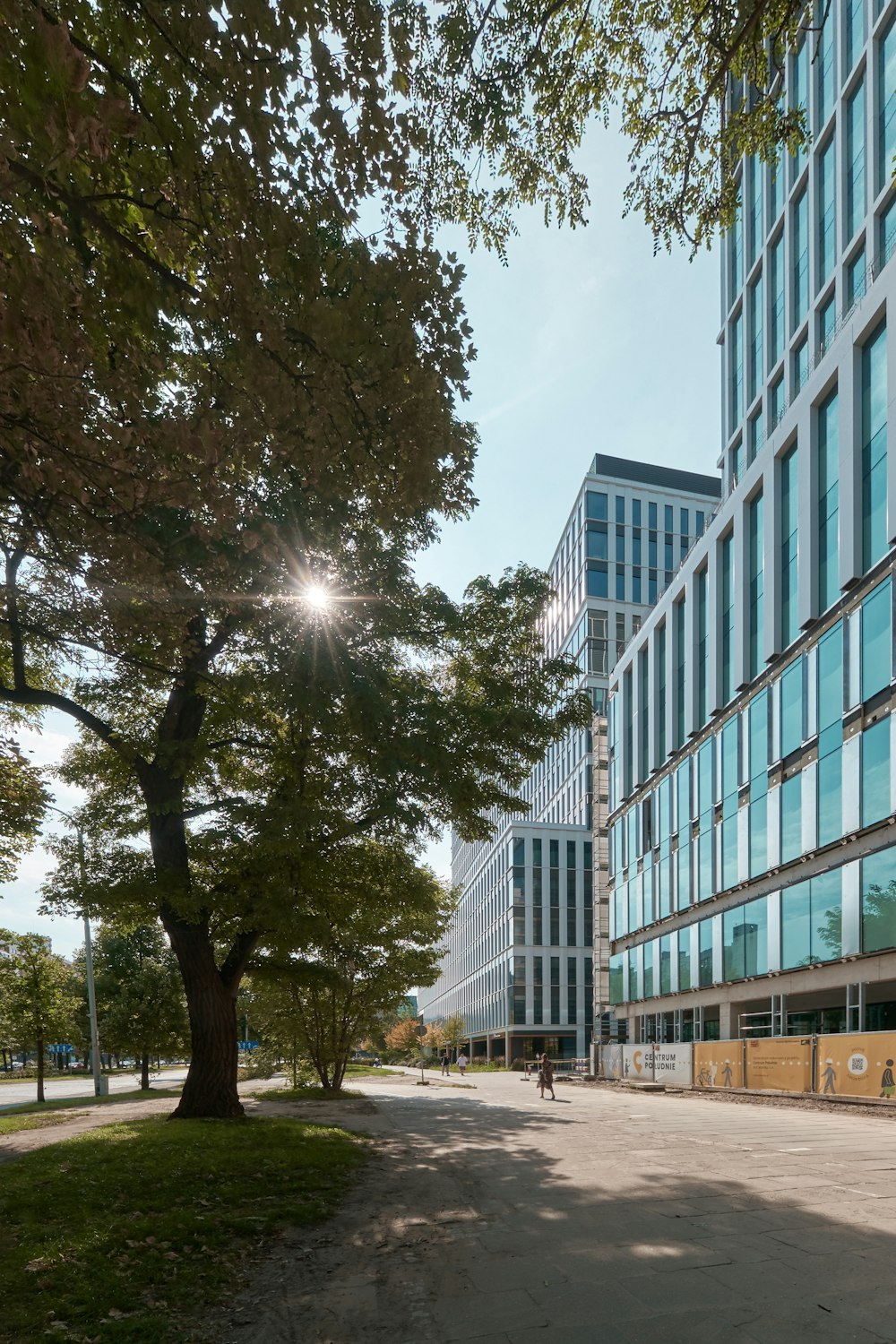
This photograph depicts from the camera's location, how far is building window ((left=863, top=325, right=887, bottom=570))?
23.8m

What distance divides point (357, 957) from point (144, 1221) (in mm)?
11376

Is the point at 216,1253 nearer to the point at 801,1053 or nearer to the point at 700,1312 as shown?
the point at 700,1312

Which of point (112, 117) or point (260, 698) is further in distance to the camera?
point (260, 698)

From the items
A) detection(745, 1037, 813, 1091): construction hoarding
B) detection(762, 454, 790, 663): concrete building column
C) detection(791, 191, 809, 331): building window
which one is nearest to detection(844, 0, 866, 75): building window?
detection(791, 191, 809, 331): building window

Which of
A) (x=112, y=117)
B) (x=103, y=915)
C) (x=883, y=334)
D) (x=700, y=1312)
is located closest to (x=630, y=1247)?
(x=700, y=1312)

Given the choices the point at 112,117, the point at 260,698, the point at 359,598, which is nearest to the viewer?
the point at 112,117

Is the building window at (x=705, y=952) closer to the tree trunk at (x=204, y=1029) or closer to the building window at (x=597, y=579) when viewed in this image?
the tree trunk at (x=204, y=1029)

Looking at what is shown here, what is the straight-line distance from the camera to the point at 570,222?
8.45 m

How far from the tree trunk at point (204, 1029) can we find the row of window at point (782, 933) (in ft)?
55.5

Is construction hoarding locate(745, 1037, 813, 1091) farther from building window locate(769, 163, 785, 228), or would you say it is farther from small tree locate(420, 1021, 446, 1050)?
small tree locate(420, 1021, 446, 1050)

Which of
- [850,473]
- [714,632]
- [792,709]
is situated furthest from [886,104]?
[792,709]

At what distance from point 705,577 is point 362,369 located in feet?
112

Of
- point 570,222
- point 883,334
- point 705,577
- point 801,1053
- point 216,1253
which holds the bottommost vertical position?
point 801,1053

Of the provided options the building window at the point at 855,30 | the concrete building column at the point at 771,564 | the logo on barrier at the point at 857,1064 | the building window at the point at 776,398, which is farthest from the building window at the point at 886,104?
the logo on barrier at the point at 857,1064
